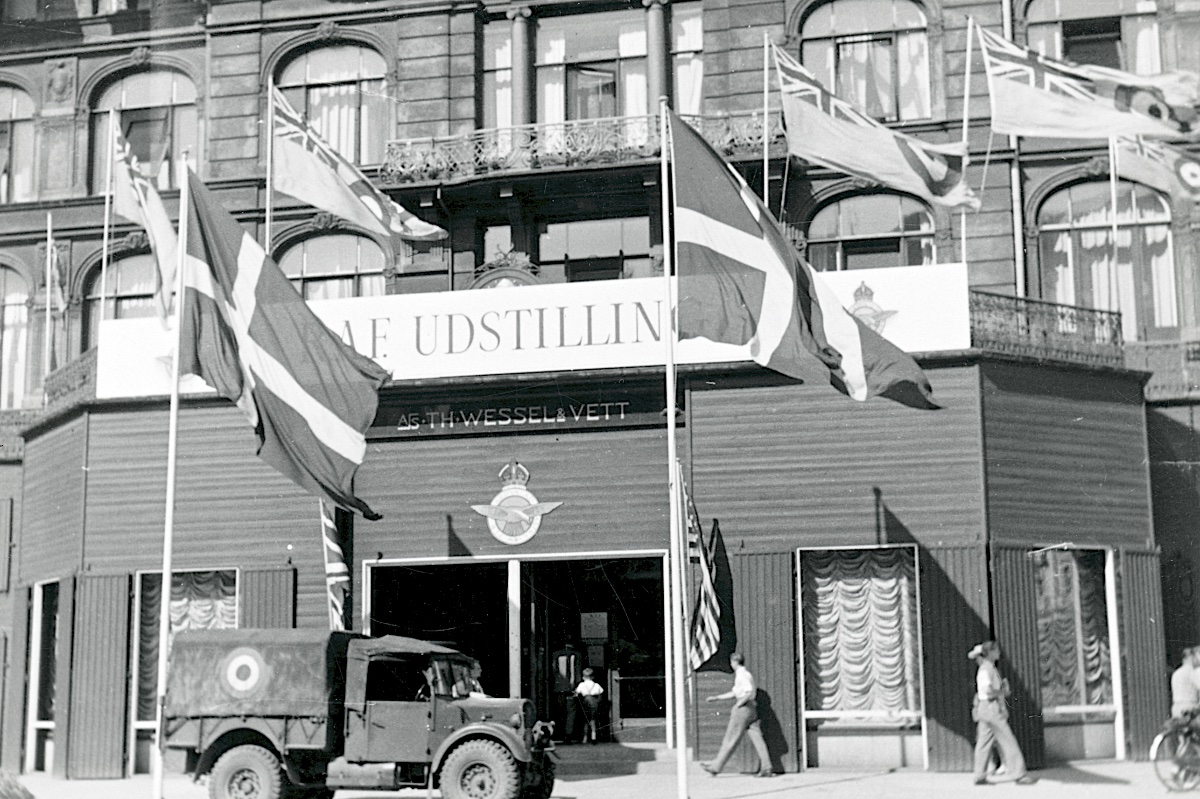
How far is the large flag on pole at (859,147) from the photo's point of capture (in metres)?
23.1

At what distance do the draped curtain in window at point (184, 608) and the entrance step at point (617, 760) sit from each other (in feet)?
19.1

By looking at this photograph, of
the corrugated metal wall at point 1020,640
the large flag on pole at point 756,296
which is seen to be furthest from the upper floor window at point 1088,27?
the large flag on pole at point 756,296

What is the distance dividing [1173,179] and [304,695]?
54.1 ft

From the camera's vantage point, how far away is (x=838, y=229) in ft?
93.0

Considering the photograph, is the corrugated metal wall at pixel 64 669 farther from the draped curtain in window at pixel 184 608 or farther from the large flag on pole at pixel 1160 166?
the large flag on pole at pixel 1160 166

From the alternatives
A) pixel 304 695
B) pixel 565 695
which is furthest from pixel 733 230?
pixel 565 695

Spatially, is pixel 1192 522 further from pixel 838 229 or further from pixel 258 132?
pixel 258 132

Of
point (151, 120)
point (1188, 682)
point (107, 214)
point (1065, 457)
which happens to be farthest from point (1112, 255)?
point (151, 120)

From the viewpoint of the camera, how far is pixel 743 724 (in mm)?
Result: 21078

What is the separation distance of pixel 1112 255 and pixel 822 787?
502 inches

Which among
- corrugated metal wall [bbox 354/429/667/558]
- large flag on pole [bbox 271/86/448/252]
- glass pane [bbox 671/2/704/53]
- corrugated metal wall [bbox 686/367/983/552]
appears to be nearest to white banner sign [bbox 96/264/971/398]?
corrugated metal wall [bbox 686/367/983/552]

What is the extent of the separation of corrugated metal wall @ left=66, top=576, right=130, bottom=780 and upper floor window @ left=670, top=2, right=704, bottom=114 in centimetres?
1368

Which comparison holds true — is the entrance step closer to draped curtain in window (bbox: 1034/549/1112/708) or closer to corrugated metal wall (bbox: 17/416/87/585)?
draped curtain in window (bbox: 1034/549/1112/708)

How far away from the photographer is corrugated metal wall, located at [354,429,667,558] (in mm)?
23141
